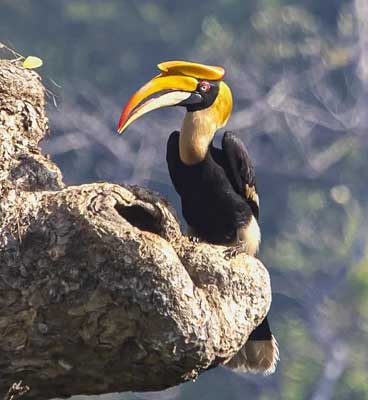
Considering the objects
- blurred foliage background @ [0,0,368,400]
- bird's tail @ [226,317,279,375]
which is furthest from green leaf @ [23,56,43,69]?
blurred foliage background @ [0,0,368,400]

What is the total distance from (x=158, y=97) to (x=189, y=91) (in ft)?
0.51

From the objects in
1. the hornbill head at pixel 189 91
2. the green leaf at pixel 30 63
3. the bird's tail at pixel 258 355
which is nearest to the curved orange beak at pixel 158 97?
the hornbill head at pixel 189 91

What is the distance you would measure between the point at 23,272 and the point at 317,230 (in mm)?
10403

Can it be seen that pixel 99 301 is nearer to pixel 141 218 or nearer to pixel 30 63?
pixel 141 218

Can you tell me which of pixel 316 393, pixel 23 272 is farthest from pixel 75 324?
pixel 316 393

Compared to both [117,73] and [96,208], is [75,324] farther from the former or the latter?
[117,73]

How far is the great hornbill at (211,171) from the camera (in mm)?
5039

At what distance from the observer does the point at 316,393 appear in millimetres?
12781

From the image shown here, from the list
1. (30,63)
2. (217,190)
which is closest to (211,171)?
(217,190)

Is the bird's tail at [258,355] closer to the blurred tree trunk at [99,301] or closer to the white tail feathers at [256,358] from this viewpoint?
the white tail feathers at [256,358]

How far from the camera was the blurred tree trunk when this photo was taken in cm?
396

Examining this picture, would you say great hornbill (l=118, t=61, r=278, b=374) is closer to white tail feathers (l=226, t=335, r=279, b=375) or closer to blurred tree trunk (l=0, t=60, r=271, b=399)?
white tail feathers (l=226, t=335, r=279, b=375)

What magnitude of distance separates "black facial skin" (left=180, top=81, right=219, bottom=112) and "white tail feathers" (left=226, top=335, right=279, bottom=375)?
703mm

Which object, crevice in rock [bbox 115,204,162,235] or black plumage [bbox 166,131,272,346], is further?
black plumage [bbox 166,131,272,346]
